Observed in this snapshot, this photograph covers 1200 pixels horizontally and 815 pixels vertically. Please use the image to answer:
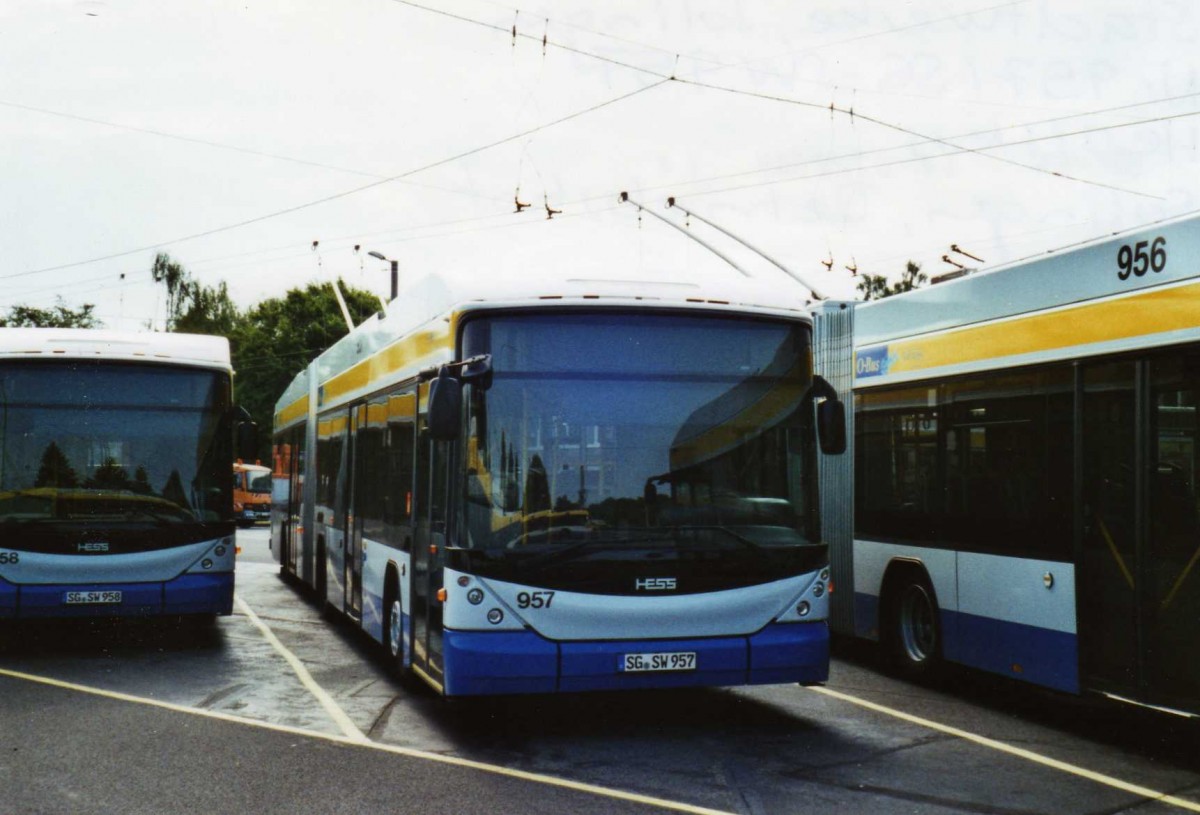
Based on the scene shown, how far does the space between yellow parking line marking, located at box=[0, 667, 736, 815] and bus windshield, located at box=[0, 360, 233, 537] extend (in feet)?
6.01

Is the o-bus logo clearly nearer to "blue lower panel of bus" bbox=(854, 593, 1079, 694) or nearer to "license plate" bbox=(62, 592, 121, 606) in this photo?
"blue lower panel of bus" bbox=(854, 593, 1079, 694)

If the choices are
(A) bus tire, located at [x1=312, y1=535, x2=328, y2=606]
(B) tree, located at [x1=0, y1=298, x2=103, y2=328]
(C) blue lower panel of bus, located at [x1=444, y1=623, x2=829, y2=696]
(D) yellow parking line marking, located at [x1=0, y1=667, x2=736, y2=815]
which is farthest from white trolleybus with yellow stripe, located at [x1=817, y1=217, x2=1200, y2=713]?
(B) tree, located at [x1=0, y1=298, x2=103, y2=328]

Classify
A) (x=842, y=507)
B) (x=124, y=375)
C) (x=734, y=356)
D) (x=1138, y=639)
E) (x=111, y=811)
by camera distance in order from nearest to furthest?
(x=111, y=811)
(x=1138, y=639)
(x=734, y=356)
(x=842, y=507)
(x=124, y=375)

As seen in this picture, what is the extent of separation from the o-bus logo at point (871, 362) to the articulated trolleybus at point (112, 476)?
5.89m

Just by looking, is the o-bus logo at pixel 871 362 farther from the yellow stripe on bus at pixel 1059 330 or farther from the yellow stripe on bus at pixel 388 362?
the yellow stripe on bus at pixel 388 362

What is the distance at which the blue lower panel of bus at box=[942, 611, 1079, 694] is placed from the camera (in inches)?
351

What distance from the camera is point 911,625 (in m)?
11.2

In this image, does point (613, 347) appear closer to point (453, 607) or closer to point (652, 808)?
point (453, 607)

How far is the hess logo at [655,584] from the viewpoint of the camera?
8.52 metres

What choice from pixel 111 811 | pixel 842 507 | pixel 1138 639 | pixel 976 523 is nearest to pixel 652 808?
pixel 111 811

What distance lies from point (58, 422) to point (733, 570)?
276 inches

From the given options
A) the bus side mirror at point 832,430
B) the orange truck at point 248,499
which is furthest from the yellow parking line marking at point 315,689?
the orange truck at point 248,499

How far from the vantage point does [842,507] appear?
1222 centimetres

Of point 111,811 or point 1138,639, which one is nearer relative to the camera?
point 111,811
